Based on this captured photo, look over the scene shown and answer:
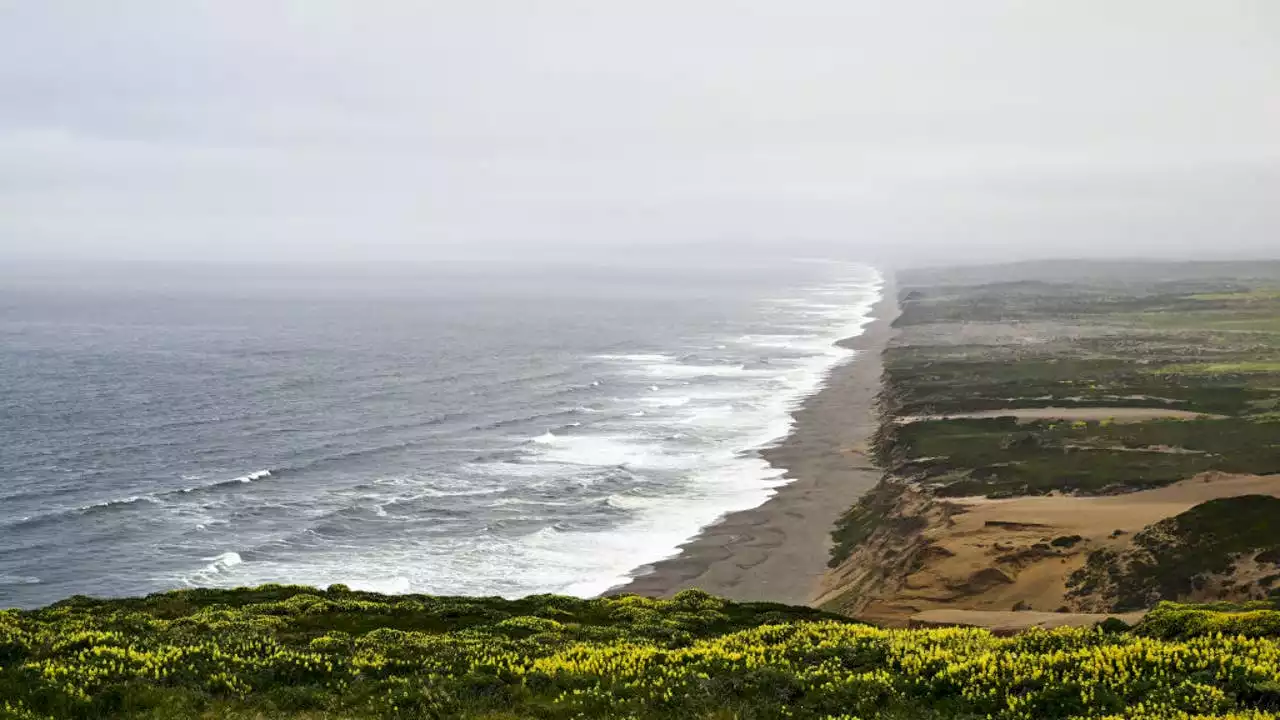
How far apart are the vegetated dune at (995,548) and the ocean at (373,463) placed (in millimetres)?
12579

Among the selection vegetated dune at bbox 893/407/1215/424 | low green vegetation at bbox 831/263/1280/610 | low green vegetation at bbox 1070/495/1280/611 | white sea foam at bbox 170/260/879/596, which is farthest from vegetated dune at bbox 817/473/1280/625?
vegetated dune at bbox 893/407/1215/424

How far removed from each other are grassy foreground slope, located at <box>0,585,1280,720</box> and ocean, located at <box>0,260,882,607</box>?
82.4 ft

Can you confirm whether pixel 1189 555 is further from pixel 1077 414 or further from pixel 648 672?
pixel 1077 414

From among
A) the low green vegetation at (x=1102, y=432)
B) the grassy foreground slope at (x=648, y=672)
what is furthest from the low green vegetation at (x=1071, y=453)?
the grassy foreground slope at (x=648, y=672)

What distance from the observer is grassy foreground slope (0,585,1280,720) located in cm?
1468

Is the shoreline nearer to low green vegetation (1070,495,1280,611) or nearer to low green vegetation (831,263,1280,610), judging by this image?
low green vegetation (831,263,1280,610)

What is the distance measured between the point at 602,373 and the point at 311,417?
4552cm

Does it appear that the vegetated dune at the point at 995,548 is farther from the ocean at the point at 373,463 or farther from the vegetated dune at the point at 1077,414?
the vegetated dune at the point at 1077,414

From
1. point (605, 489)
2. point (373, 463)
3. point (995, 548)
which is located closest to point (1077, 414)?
point (995, 548)

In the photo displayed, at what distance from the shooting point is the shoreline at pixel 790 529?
46.9 metres

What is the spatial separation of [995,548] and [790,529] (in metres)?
15.4

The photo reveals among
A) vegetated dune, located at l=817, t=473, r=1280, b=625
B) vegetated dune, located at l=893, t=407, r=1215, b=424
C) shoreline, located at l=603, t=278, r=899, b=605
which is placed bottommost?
shoreline, located at l=603, t=278, r=899, b=605

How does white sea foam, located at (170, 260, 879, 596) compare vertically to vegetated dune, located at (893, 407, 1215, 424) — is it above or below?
below

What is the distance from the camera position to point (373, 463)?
76250 millimetres
